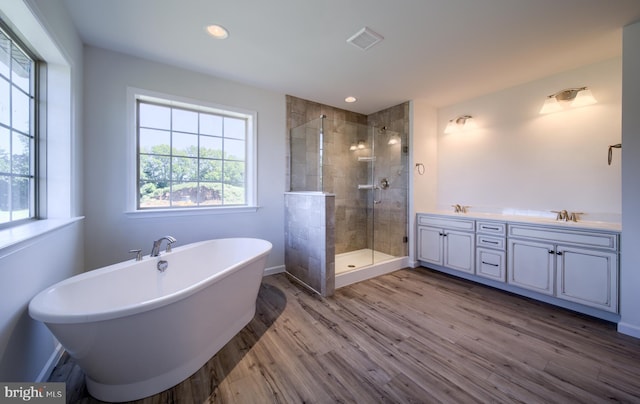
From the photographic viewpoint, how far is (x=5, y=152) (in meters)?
1.42

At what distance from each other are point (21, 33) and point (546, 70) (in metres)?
4.53

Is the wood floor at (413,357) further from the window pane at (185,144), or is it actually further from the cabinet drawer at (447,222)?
the window pane at (185,144)

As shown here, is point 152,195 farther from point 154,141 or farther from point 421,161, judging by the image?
point 421,161

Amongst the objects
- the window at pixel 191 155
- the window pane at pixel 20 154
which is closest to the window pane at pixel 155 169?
the window at pixel 191 155

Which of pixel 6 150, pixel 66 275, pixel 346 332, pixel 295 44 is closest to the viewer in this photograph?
pixel 6 150

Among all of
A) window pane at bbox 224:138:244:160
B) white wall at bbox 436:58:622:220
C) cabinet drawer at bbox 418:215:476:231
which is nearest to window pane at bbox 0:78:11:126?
window pane at bbox 224:138:244:160

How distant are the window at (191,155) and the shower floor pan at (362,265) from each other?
1.55m

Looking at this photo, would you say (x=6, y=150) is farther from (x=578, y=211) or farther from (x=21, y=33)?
(x=578, y=211)

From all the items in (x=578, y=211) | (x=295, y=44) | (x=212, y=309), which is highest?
(x=295, y=44)

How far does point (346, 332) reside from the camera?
2.00 meters

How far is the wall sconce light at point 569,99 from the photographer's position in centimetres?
248

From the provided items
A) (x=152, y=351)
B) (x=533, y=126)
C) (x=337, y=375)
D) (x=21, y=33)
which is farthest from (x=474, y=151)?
(x=21, y=33)

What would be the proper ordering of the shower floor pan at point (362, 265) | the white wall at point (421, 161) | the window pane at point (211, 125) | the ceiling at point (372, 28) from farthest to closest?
the white wall at point (421, 161)
the shower floor pan at point (362, 265)
the window pane at point (211, 125)
the ceiling at point (372, 28)

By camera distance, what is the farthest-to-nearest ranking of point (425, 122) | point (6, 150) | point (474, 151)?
1. point (425, 122)
2. point (474, 151)
3. point (6, 150)
